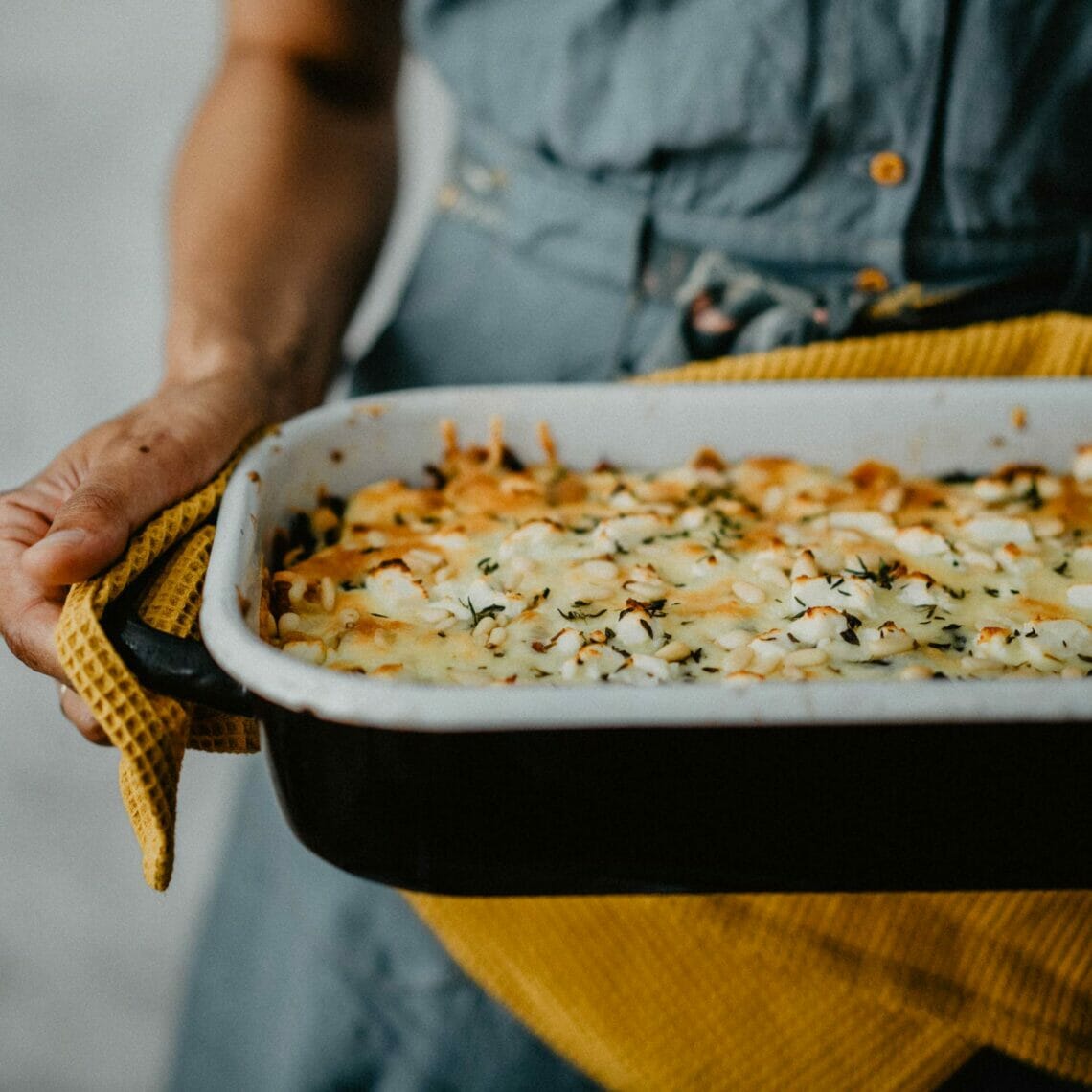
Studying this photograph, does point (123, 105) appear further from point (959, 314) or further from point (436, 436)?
point (959, 314)

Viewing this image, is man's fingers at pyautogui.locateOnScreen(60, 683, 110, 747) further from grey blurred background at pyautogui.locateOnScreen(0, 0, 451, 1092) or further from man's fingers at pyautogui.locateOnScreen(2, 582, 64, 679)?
grey blurred background at pyautogui.locateOnScreen(0, 0, 451, 1092)

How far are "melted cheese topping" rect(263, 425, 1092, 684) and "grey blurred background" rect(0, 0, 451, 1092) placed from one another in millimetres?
990

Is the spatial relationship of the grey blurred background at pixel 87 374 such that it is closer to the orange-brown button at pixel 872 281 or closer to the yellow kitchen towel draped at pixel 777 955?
the yellow kitchen towel draped at pixel 777 955

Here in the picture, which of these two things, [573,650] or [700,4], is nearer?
[573,650]

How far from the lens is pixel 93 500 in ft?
2.14

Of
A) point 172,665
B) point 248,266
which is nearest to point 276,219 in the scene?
point 248,266

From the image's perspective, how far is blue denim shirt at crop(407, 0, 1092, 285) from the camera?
2.86ft

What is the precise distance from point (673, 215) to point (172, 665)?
1.92 feet

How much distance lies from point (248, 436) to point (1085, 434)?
627 millimetres

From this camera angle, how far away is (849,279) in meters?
0.94

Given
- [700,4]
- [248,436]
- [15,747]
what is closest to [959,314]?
[700,4]

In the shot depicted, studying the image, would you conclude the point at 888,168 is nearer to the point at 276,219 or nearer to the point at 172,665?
the point at 276,219

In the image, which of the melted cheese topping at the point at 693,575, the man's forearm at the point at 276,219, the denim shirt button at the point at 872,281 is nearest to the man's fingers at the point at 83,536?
the melted cheese topping at the point at 693,575

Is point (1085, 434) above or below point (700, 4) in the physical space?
below
